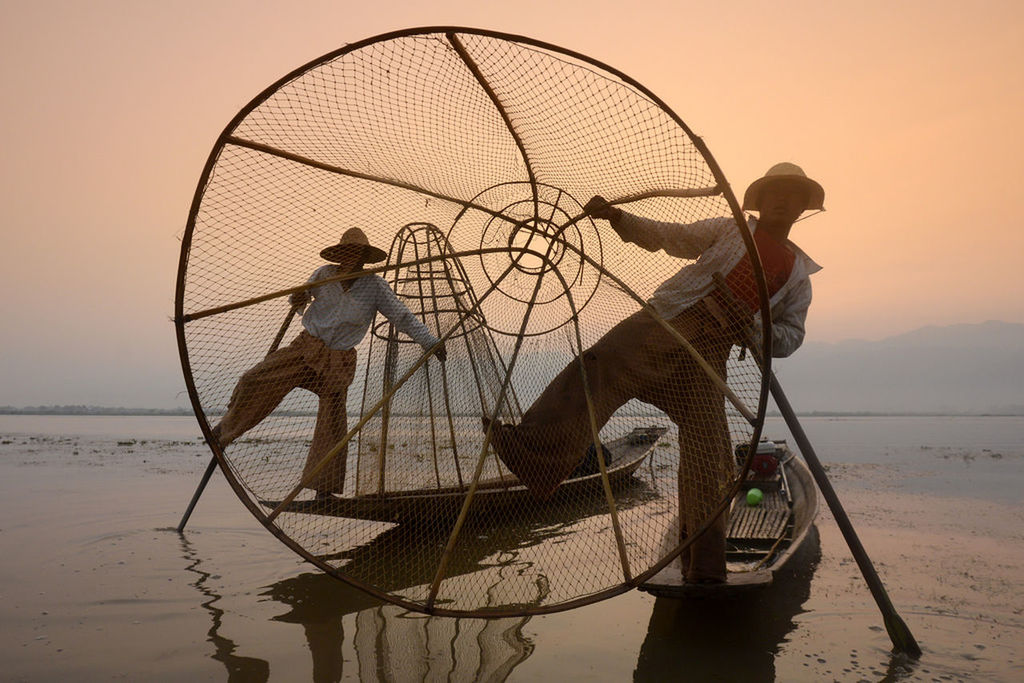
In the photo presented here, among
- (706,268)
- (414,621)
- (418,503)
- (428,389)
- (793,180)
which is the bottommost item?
(414,621)

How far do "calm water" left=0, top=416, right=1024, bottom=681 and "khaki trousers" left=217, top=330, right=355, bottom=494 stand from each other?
0.70m

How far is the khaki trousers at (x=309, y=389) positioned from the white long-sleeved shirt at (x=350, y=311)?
9cm

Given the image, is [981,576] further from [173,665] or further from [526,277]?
[173,665]

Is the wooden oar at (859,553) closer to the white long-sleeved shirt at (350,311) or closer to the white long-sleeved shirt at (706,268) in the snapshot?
the white long-sleeved shirt at (706,268)

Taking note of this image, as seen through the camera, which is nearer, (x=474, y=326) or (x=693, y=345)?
(x=693, y=345)

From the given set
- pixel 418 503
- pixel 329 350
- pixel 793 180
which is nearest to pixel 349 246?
pixel 329 350

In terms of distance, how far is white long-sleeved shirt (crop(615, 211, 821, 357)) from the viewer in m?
3.04

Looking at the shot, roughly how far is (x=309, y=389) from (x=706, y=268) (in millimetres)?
2527

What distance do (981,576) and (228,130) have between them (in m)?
5.07

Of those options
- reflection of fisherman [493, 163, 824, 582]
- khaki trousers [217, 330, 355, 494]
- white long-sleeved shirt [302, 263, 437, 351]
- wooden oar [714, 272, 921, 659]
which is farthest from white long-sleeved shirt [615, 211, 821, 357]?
khaki trousers [217, 330, 355, 494]

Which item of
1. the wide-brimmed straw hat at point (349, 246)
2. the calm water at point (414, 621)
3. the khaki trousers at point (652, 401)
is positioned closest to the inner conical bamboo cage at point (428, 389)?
the wide-brimmed straw hat at point (349, 246)

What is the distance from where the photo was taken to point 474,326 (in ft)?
15.1

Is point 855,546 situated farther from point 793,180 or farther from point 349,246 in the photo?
point 349,246

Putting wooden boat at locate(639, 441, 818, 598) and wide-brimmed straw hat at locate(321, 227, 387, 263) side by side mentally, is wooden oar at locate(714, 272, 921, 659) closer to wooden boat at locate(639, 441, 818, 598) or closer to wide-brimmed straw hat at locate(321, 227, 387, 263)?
wooden boat at locate(639, 441, 818, 598)
